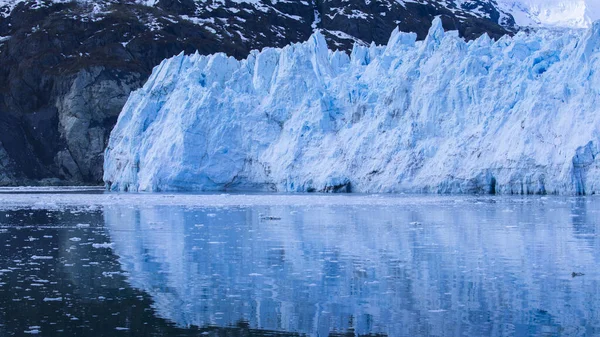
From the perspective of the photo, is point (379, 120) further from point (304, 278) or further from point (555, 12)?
point (555, 12)

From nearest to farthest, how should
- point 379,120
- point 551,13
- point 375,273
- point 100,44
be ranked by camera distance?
point 375,273, point 379,120, point 100,44, point 551,13

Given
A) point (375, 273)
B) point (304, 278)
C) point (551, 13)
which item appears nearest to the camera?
point (304, 278)

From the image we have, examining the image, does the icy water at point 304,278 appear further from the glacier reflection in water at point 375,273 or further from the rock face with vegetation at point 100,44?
the rock face with vegetation at point 100,44

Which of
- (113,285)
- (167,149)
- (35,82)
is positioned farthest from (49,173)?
(113,285)

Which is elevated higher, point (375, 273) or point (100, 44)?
point (100, 44)

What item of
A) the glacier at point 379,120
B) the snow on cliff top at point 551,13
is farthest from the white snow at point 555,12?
the glacier at point 379,120

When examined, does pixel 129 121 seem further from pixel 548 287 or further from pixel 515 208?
pixel 548 287

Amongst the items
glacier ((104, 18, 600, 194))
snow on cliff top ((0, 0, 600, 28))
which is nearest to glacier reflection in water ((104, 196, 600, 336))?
glacier ((104, 18, 600, 194))

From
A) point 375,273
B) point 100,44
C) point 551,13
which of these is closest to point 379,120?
point 375,273
